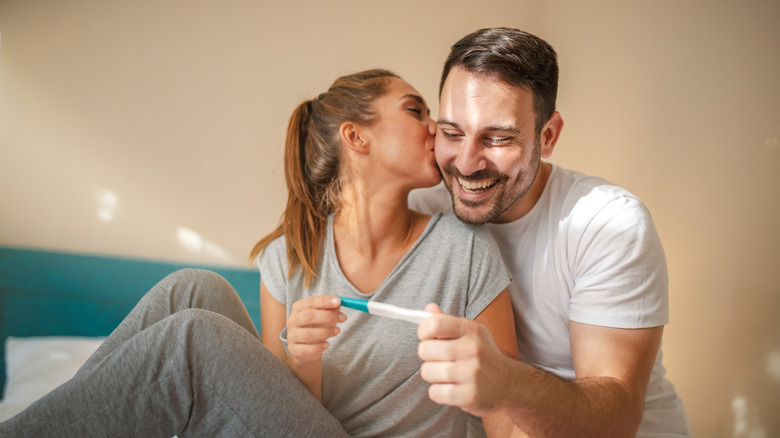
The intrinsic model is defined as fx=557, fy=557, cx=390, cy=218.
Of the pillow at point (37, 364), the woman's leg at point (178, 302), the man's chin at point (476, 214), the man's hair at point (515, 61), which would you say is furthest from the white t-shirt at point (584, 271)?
the pillow at point (37, 364)

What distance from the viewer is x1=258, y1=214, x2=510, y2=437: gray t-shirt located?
1.31 m

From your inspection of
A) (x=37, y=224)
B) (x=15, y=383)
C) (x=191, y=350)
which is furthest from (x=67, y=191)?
(x=191, y=350)

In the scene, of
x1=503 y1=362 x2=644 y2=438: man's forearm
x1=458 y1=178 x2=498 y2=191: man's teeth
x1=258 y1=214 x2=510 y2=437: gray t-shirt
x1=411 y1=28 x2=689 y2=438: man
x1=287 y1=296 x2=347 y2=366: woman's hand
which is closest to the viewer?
x1=503 y1=362 x2=644 y2=438: man's forearm

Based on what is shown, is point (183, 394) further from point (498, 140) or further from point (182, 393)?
point (498, 140)

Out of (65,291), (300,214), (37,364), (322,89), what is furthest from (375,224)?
(65,291)

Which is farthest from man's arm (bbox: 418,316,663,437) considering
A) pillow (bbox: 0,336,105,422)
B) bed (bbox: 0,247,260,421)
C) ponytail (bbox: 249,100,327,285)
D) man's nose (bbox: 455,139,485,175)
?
bed (bbox: 0,247,260,421)

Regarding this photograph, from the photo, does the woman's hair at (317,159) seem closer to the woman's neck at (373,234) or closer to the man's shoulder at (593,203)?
the woman's neck at (373,234)

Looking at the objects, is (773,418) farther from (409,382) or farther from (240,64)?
(240,64)

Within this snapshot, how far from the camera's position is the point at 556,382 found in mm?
1000

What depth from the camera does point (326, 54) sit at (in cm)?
256

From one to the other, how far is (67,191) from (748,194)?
8.10 ft

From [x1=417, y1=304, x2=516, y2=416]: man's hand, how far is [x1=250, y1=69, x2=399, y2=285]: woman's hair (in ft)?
2.22

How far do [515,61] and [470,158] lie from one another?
0.85 feet

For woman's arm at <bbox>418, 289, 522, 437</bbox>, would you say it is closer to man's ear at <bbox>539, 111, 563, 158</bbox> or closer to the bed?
man's ear at <bbox>539, 111, 563, 158</bbox>
